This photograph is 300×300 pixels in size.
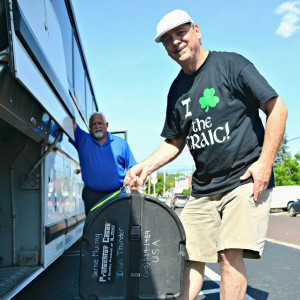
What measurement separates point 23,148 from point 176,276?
7.31ft

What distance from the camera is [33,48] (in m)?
2.58

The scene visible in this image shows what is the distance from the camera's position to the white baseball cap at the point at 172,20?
8.13 feet

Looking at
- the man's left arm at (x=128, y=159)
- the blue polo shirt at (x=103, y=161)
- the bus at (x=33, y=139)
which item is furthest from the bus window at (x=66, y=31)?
the man's left arm at (x=128, y=159)

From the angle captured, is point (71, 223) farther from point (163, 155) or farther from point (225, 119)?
point (225, 119)

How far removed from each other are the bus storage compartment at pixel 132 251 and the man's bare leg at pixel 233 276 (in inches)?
10.9

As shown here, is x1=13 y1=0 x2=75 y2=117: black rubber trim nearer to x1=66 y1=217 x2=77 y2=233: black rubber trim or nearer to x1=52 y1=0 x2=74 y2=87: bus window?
x1=52 y1=0 x2=74 y2=87: bus window

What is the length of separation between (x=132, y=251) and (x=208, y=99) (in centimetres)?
104

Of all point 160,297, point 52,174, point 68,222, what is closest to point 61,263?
point 68,222

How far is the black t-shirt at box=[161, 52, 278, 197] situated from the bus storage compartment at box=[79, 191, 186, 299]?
44 centimetres

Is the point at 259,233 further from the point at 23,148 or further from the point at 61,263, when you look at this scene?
the point at 61,263

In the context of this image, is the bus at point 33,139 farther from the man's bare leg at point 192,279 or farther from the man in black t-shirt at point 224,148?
the man's bare leg at point 192,279

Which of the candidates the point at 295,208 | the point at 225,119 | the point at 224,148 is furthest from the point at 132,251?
the point at 295,208

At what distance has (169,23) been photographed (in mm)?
2494

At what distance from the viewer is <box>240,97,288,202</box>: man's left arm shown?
2287 mm
